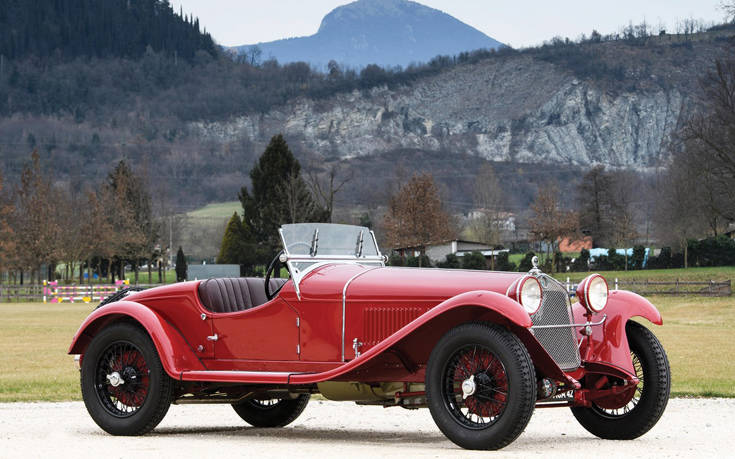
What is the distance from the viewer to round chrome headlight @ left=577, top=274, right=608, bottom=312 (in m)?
8.32

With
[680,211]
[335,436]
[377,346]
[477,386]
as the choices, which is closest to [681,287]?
[680,211]

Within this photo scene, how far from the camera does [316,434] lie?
29.6ft

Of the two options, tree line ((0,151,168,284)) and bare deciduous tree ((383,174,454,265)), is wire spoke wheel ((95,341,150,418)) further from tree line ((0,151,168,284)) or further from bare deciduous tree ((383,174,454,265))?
bare deciduous tree ((383,174,454,265))

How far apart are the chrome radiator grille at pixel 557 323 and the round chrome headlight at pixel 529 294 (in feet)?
0.32

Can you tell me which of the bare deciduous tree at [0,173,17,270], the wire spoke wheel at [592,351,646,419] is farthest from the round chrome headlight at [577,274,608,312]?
the bare deciduous tree at [0,173,17,270]

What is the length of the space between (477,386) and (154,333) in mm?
3180

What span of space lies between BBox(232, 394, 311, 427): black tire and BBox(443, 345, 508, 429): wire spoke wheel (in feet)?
9.09

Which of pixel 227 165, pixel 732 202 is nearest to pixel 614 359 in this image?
pixel 732 202

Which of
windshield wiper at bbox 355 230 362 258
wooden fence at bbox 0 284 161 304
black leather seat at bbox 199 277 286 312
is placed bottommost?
wooden fence at bbox 0 284 161 304

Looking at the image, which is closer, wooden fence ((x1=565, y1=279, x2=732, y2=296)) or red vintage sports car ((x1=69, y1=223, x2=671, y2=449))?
red vintage sports car ((x1=69, y1=223, x2=671, y2=449))

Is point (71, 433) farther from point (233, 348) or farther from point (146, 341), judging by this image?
point (233, 348)

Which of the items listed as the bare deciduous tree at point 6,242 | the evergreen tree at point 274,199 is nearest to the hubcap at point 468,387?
the bare deciduous tree at point 6,242

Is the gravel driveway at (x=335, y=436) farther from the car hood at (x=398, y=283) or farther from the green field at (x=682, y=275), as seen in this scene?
the green field at (x=682, y=275)

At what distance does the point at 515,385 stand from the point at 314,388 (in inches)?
80.8
